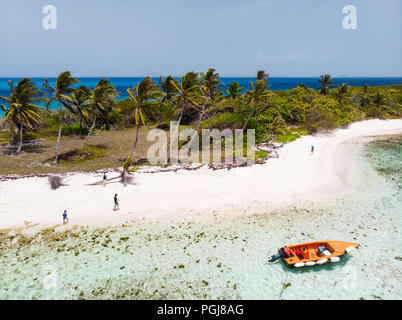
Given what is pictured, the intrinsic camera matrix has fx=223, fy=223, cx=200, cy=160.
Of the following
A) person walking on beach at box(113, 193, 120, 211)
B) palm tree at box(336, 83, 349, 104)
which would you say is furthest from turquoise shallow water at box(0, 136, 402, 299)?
palm tree at box(336, 83, 349, 104)

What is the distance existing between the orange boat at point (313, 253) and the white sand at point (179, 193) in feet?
16.1

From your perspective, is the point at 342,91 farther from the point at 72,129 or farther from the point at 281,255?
the point at 72,129

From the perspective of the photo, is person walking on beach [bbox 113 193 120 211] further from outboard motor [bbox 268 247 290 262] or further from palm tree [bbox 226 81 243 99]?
palm tree [bbox 226 81 243 99]

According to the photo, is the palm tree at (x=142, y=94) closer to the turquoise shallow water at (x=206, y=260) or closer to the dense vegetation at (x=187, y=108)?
the dense vegetation at (x=187, y=108)

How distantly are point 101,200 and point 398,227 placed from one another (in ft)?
78.7

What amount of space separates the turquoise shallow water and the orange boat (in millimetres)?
541

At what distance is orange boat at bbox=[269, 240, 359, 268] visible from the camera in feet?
A: 43.0

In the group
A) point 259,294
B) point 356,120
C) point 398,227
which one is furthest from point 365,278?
point 356,120

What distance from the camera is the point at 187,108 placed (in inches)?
2224

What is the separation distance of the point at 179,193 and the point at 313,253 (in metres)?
11.7
